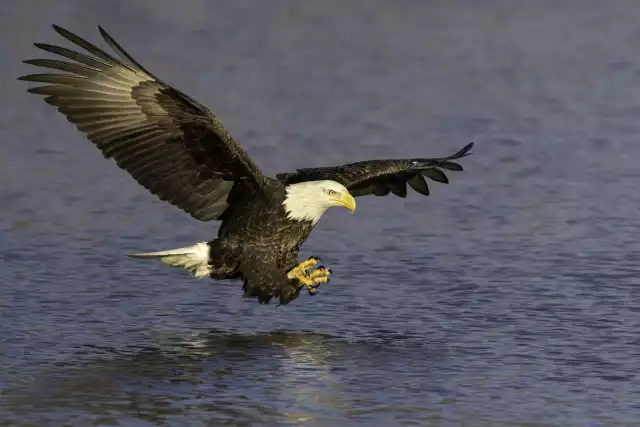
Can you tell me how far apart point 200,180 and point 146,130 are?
38cm

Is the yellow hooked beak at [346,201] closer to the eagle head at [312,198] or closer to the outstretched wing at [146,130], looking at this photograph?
the eagle head at [312,198]

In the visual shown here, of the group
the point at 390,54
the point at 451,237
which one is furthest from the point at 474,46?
the point at 451,237

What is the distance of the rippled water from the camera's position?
693 centimetres

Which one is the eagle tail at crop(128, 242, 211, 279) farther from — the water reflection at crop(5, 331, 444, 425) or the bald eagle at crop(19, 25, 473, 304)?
the water reflection at crop(5, 331, 444, 425)

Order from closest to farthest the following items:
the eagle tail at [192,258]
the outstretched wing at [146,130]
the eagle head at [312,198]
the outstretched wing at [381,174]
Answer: the outstretched wing at [146,130] < the eagle tail at [192,258] < the eagle head at [312,198] < the outstretched wing at [381,174]

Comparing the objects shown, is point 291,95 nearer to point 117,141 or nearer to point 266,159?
point 266,159

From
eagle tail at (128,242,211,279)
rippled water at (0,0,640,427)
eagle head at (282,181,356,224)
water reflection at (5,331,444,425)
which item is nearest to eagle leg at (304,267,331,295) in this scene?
rippled water at (0,0,640,427)

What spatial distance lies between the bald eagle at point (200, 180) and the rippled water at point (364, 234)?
27 centimetres

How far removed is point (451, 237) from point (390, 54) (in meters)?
4.38

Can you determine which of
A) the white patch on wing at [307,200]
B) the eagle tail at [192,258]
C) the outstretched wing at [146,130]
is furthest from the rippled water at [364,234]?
the outstretched wing at [146,130]

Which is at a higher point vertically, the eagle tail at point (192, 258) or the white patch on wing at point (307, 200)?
the white patch on wing at point (307, 200)

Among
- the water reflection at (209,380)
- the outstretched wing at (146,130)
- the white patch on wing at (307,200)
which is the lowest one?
the water reflection at (209,380)

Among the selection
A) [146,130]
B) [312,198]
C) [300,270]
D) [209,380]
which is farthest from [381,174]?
[209,380]

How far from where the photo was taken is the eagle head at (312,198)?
813 centimetres
